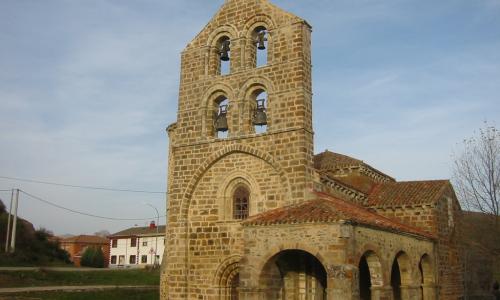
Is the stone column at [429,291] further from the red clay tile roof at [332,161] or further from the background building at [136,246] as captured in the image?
the background building at [136,246]

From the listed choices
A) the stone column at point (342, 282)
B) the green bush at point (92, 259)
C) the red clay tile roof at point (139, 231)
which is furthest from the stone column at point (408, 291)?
the red clay tile roof at point (139, 231)

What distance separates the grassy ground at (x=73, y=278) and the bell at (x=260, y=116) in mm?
15826

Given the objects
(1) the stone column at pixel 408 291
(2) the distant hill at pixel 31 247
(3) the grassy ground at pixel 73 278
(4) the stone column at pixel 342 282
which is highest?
(2) the distant hill at pixel 31 247

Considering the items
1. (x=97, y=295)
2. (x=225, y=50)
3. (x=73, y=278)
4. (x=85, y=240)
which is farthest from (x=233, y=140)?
(x=85, y=240)

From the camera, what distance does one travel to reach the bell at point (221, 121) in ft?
59.7

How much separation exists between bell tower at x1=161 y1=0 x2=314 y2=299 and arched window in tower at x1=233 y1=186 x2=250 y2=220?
0.11ft

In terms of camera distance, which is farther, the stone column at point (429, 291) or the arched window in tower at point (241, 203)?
the stone column at point (429, 291)

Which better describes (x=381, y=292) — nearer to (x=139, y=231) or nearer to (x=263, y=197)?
(x=263, y=197)

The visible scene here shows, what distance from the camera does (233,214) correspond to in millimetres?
17312

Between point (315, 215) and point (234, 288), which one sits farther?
point (234, 288)

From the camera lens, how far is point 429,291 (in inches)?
714

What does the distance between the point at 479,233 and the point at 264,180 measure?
606 inches

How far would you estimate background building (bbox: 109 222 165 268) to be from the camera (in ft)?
210

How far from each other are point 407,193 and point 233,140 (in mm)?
8199
